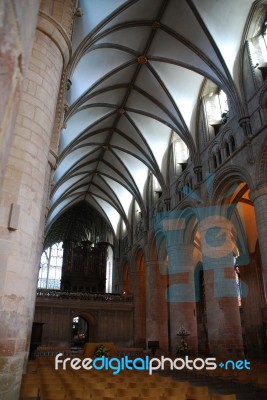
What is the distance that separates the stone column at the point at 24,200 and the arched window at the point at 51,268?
32339 millimetres

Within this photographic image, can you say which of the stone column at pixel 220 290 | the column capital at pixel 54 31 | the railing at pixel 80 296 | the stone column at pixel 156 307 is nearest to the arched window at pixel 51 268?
the railing at pixel 80 296

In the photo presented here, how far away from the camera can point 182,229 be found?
60.0ft

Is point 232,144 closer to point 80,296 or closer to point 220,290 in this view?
point 220,290

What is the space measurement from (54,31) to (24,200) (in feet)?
13.1

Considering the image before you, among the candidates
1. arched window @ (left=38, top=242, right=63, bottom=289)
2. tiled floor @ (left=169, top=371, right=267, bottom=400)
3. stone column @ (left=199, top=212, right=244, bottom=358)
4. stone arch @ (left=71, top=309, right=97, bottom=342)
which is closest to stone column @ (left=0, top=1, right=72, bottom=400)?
tiled floor @ (left=169, top=371, right=267, bottom=400)

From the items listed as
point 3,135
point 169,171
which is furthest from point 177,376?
point 169,171

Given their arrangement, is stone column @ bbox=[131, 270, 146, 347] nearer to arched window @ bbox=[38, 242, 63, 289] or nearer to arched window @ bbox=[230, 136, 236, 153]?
arched window @ bbox=[38, 242, 63, 289]

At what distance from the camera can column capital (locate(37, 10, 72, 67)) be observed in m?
6.81

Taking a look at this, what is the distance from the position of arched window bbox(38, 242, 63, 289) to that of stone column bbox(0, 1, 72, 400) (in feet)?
106

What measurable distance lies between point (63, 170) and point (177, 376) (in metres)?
16.3

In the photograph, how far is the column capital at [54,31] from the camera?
6.81m

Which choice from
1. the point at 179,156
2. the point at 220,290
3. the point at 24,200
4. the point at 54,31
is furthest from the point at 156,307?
the point at 54,31

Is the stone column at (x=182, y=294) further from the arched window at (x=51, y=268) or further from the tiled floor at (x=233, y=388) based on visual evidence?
the arched window at (x=51, y=268)

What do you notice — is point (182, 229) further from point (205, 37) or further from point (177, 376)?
point (205, 37)
